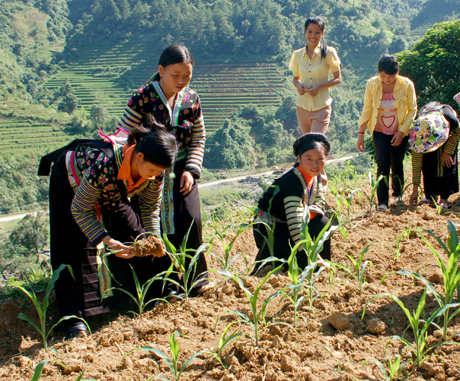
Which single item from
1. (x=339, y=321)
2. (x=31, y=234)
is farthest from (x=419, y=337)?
(x=31, y=234)

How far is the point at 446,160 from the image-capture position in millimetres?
4270

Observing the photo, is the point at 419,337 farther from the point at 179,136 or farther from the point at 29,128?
the point at 29,128

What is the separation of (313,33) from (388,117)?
42.0 inches

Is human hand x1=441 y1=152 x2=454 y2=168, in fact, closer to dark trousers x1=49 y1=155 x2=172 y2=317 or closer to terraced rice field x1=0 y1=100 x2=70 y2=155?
dark trousers x1=49 y1=155 x2=172 y2=317

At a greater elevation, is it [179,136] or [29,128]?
[29,128]

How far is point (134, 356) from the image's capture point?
2273 mm

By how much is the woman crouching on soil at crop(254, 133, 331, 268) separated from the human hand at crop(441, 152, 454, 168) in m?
1.74

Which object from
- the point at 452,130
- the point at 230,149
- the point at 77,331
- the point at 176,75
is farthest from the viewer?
the point at 230,149

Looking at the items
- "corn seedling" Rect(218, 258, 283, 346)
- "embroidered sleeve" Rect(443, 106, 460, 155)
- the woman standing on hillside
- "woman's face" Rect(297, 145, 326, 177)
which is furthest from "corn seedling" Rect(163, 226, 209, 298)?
"embroidered sleeve" Rect(443, 106, 460, 155)

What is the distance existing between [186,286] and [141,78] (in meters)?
68.5

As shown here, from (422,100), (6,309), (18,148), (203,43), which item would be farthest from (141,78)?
(6,309)

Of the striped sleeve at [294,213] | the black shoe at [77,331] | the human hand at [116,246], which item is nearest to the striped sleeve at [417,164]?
the striped sleeve at [294,213]

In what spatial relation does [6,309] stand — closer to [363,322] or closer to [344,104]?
[363,322]

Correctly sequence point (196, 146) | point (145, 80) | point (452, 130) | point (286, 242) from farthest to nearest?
point (145, 80) → point (452, 130) → point (286, 242) → point (196, 146)
